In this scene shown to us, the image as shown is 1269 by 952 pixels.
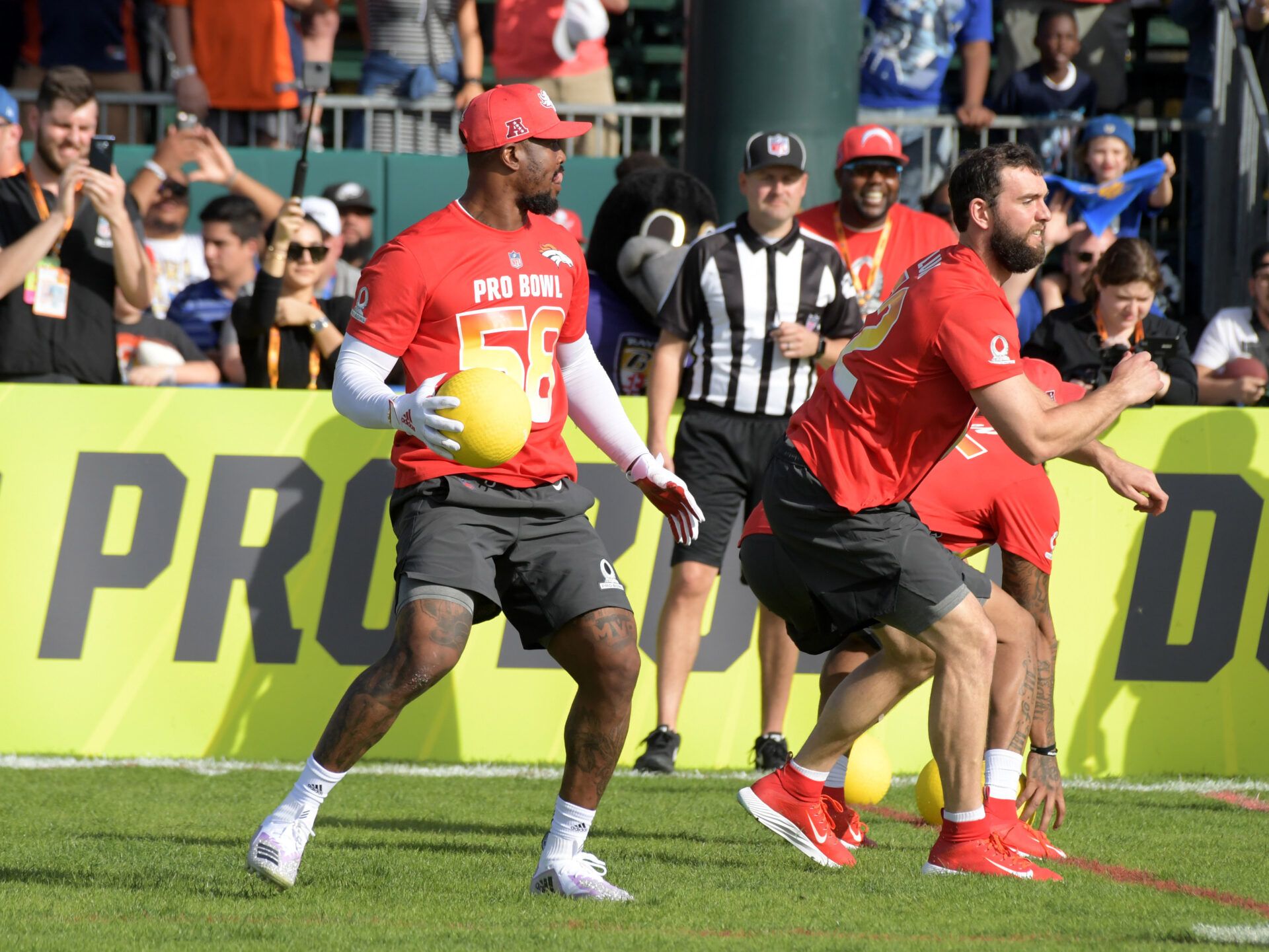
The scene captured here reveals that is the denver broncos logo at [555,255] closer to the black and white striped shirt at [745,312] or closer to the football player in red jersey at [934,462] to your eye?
the football player in red jersey at [934,462]

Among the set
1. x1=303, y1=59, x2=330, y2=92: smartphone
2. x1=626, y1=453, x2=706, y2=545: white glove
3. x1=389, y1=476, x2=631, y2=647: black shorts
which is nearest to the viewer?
x1=389, y1=476, x2=631, y2=647: black shorts

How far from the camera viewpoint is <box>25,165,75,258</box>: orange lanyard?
27.1 ft

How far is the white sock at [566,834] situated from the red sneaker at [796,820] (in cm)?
74

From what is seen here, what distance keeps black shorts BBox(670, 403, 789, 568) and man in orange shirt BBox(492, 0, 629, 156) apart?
4.36 metres

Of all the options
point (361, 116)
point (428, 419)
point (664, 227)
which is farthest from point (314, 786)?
point (361, 116)

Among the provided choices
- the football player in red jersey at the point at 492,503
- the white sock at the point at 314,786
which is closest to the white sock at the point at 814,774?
the football player in red jersey at the point at 492,503

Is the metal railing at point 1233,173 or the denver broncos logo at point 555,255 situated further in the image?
the metal railing at point 1233,173

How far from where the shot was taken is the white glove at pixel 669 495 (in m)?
5.33

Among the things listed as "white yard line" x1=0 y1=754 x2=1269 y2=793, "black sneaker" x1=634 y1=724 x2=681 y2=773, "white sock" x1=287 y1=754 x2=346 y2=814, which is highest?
"white sock" x1=287 y1=754 x2=346 y2=814

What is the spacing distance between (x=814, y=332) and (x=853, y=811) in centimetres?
268

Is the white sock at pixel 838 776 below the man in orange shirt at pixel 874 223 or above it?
below

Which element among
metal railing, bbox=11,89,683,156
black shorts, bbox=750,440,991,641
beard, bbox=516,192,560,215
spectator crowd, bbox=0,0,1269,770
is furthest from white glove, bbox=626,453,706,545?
metal railing, bbox=11,89,683,156

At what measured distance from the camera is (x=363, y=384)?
4914 millimetres

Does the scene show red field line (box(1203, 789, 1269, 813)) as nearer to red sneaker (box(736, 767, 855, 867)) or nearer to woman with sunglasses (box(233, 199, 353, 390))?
red sneaker (box(736, 767, 855, 867))
